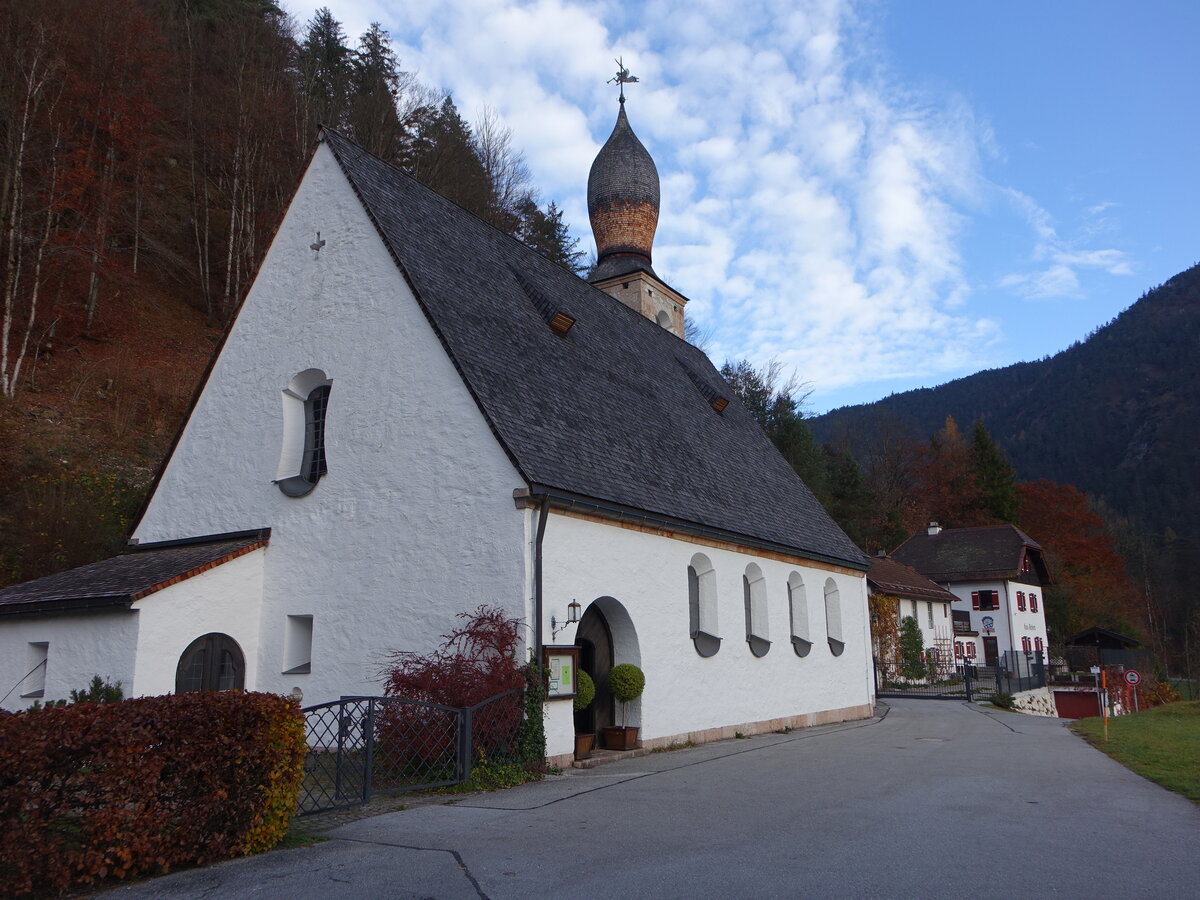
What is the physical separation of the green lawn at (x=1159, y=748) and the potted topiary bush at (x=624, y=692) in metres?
6.81

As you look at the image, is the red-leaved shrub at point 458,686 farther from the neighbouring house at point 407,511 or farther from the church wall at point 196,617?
the church wall at point 196,617

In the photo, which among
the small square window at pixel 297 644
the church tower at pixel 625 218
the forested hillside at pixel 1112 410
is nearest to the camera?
the small square window at pixel 297 644

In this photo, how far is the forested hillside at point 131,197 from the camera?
18.8 m

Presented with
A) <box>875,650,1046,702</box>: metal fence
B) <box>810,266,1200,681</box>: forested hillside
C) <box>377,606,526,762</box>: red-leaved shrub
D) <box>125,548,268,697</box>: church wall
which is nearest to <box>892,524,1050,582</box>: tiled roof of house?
<box>810,266,1200,681</box>: forested hillside

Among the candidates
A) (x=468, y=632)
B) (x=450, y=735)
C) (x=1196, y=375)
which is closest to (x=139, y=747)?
(x=450, y=735)

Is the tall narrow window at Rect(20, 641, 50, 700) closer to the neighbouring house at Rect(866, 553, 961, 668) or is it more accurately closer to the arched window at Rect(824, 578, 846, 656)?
the arched window at Rect(824, 578, 846, 656)

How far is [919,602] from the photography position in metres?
41.4

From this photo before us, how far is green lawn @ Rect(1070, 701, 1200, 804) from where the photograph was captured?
11.1 meters

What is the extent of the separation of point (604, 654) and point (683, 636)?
1.72m

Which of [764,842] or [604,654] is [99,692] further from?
[764,842]

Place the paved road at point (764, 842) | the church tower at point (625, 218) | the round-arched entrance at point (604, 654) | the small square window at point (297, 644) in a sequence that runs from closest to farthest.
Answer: the paved road at point (764, 842) < the small square window at point (297, 644) < the round-arched entrance at point (604, 654) < the church tower at point (625, 218)

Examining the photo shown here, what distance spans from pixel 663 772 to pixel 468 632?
10.3ft

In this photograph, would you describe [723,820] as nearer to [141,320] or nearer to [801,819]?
[801,819]

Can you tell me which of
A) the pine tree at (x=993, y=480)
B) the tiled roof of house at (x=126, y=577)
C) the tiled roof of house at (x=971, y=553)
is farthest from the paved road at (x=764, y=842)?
the pine tree at (x=993, y=480)
